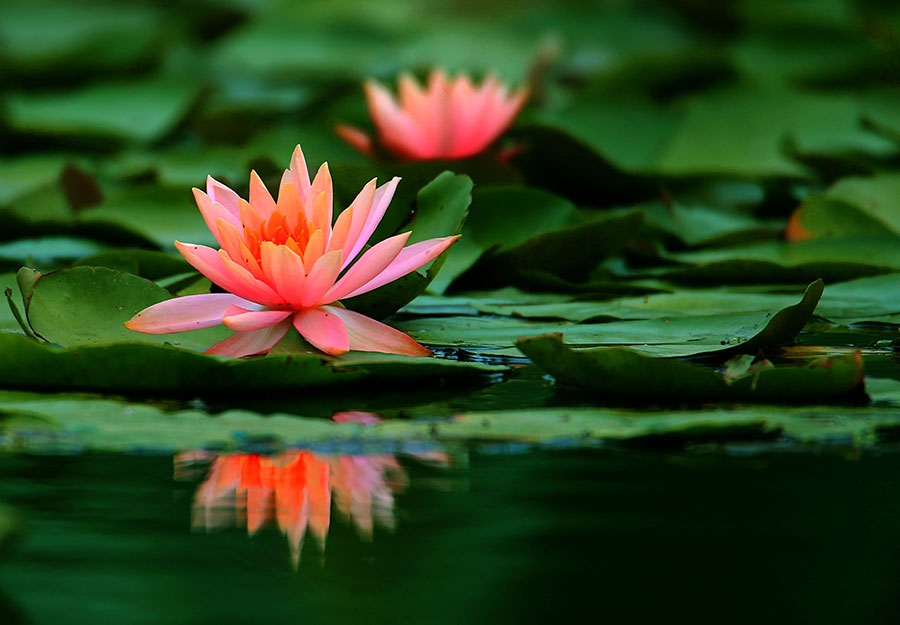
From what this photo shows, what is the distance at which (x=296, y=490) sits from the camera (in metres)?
0.93

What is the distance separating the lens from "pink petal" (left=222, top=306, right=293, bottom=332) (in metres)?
1.18

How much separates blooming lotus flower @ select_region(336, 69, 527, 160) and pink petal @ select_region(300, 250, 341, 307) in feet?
3.64

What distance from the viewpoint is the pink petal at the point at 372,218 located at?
4.17 feet

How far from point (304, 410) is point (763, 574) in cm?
52

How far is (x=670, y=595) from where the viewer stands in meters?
0.75

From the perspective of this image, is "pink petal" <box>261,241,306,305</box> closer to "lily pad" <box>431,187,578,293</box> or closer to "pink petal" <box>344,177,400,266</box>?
"pink petal" <box>344,177,400,266</box>

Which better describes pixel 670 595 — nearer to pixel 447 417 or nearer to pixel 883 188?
pixel 447 417

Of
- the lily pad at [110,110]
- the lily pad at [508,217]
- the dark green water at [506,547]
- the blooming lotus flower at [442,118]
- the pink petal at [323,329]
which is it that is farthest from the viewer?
the lily pad at [110,110]

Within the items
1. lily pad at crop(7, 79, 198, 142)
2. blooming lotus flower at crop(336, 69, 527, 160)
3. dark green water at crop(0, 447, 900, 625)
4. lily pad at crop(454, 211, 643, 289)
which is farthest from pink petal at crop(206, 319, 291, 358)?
lily pad at crop(7, 79, 198, 142)

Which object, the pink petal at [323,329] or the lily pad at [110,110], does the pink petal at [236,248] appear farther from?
the lily pad at [110,110]

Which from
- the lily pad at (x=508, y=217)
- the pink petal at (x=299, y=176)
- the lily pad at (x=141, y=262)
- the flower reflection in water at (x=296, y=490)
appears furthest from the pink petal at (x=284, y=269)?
the lily pad at (x=508, y=217)

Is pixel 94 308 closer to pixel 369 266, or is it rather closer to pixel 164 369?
pixel 164 369

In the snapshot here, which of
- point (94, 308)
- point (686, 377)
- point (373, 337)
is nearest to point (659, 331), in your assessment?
point (686, 377)

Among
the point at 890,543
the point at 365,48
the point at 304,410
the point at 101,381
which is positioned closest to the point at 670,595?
the point at 890,543
